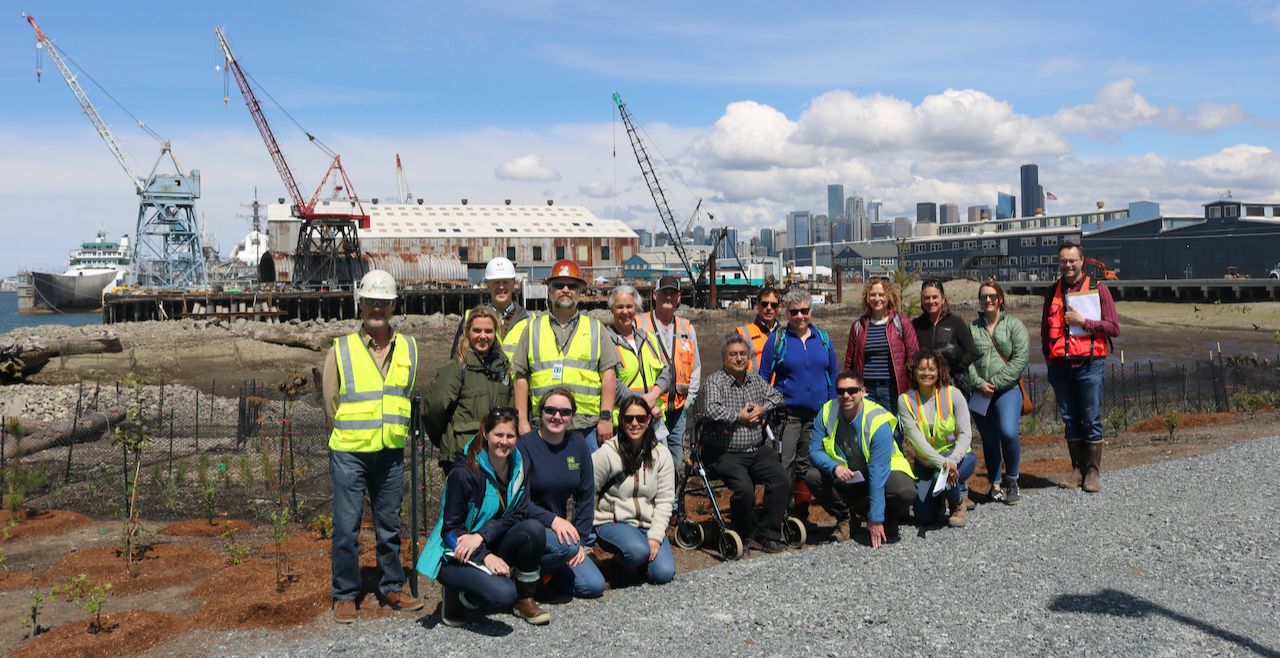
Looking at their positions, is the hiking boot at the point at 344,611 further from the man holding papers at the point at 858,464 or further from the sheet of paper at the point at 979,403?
the sheet of paper at the point at 979,403

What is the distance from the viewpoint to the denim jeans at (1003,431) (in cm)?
746

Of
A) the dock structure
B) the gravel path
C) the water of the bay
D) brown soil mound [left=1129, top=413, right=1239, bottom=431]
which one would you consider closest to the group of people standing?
the gravel path

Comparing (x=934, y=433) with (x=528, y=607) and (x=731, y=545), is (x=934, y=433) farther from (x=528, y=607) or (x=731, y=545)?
(x=528, y=607)

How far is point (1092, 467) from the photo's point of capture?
7.91 meters

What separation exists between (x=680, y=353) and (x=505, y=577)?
2670 mm

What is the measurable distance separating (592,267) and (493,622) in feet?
211

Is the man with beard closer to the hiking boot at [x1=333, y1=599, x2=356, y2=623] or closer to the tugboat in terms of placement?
the hiking boot at [x1=333, y1=599, x2=356, y2=623]

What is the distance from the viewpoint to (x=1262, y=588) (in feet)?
18.0

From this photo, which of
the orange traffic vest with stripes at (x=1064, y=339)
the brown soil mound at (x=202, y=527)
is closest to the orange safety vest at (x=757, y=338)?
the orange traffic vest with stripes at (x=1064, y=339)

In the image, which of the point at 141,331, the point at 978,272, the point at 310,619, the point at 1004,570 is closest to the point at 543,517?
the point at 310,619

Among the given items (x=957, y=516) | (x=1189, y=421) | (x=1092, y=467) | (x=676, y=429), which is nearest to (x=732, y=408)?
(x=676, y=429)

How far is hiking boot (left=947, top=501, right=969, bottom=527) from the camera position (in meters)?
7.00

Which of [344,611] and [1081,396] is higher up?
[1081,396]

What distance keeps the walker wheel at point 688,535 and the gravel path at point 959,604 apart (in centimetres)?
48
